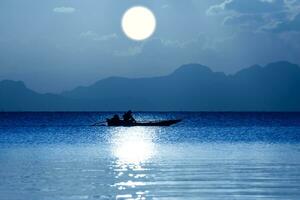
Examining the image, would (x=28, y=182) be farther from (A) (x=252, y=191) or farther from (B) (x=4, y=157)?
(B) (x=4, y=157)

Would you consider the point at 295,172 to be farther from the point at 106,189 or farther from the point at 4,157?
the point at 4,157

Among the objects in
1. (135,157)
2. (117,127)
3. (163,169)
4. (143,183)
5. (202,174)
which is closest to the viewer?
(143,183)

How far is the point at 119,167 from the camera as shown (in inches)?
1905

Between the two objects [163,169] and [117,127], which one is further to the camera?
[117,127]

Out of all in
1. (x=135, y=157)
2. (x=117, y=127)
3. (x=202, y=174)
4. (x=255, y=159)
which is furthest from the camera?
(x=117, y=127)

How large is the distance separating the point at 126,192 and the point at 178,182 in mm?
4442

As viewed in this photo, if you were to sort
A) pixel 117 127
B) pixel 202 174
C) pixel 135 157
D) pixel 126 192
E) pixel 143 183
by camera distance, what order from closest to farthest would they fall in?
pixel 126 192 → pixel 143 183 → pixel 202 174 → pixel 135 157 → pixel 117 127

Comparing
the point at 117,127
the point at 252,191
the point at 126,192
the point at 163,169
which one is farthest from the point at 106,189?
the point at 117,127

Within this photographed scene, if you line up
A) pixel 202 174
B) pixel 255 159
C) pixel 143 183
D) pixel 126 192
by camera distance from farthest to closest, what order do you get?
pixel 255 159 → pixel 202 174 → pixel 143 183 → pixel 126 192

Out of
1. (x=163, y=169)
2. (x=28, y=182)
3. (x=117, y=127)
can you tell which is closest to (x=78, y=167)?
(x=163, y=169)

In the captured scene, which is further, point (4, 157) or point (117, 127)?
point (117, 127)

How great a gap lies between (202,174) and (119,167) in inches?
333

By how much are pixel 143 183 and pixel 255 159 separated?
19.9 meters

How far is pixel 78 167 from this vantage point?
47594 mm
